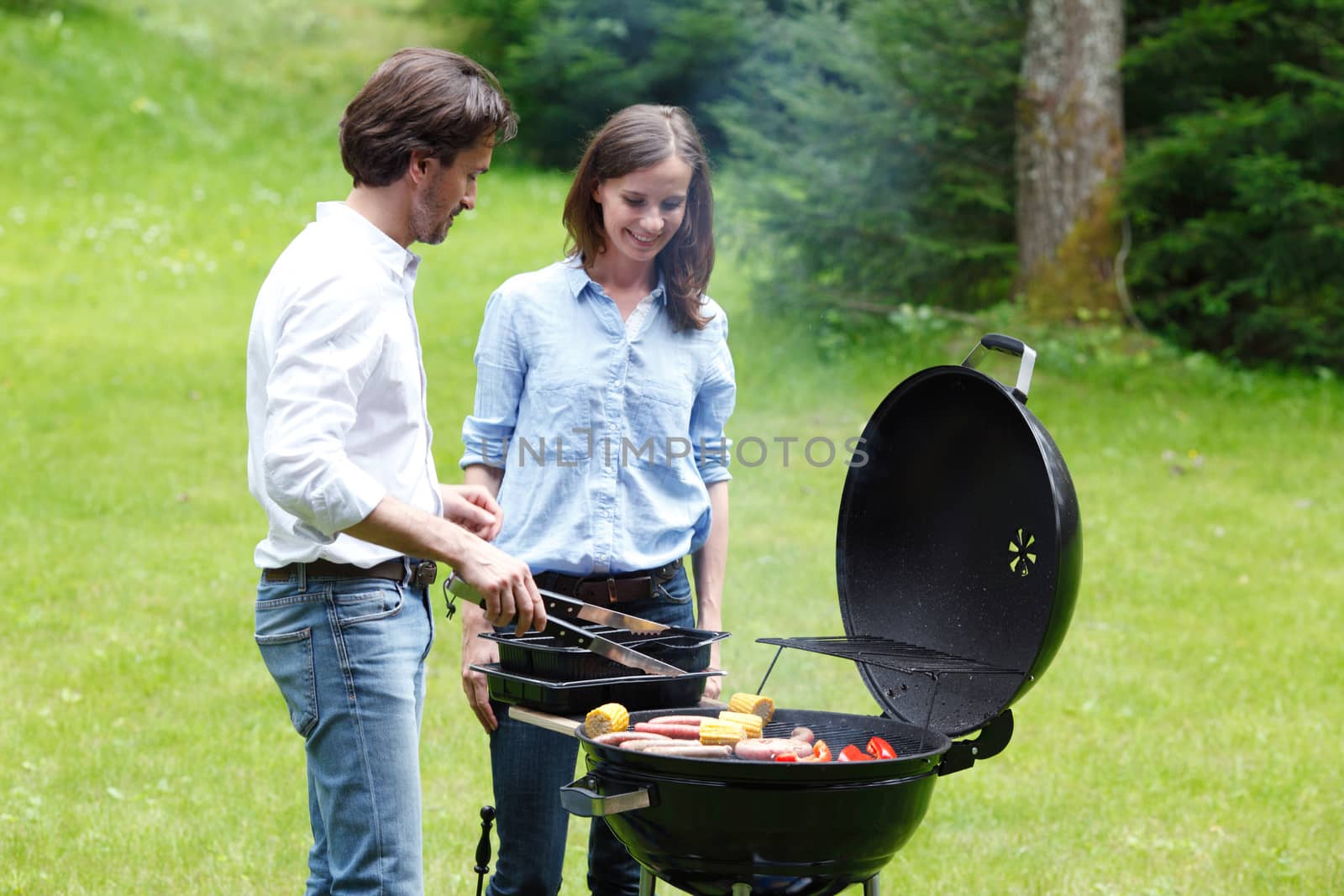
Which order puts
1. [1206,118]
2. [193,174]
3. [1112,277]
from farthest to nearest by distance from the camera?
1. [193,174]
2. [1112,277]
3. [1206,118]

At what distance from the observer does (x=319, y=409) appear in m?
2.01

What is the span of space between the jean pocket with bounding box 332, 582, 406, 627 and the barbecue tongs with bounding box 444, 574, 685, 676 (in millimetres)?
104

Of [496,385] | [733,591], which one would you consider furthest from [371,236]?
[733,591]

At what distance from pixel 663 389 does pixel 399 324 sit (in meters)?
0.79

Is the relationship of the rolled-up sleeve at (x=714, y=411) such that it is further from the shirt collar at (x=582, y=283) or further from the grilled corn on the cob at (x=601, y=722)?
the grilled corn on the cob at (x=601, y=722)

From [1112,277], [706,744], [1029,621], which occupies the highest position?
[1112,277]

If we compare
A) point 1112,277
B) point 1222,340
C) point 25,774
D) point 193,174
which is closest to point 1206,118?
point 1112,277

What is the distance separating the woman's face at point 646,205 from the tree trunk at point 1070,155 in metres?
7.32

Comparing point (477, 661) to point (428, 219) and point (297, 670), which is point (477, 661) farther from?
point (428, 219)

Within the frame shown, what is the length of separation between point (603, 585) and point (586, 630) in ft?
1.04

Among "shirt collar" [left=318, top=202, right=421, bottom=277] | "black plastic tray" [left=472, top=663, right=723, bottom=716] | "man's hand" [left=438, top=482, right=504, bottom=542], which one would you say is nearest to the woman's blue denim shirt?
"man's hand" [left=438, top=482, right=504, bottom=542]

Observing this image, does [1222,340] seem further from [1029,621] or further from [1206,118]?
[1029,621]

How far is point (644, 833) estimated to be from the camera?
225 cm

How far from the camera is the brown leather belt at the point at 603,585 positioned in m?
2.76
